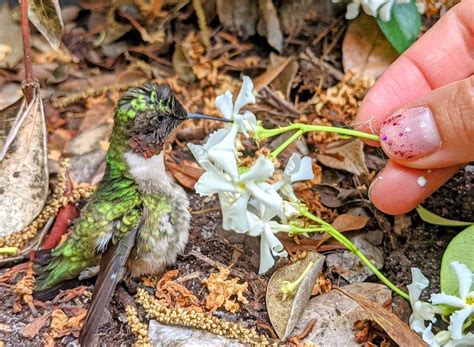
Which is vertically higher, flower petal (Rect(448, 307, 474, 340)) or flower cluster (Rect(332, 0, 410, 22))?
flower cluster (Rect(332, 0, 410, 22))

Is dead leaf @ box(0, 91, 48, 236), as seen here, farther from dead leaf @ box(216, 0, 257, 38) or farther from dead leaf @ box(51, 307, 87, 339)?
dead leaf @ box(216, 0, 257, 38)

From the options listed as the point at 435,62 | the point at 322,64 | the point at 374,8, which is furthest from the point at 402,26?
the point at 435,62

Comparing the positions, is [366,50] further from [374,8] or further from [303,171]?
[303,171]

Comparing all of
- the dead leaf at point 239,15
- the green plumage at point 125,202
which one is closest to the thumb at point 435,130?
the green plumage at point 125,202

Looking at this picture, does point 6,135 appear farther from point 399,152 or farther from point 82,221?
point 399,152

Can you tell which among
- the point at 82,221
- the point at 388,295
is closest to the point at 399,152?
the point at 388,295

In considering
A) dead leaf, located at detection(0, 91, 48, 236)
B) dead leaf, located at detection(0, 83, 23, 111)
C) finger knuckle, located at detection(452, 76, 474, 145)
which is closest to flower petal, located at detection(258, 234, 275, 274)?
finger knuckle, located at detection(452, 76, 474, 145)

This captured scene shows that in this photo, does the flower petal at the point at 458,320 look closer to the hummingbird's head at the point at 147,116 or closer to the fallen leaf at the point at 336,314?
the fallen leaf at the point at 336,314
